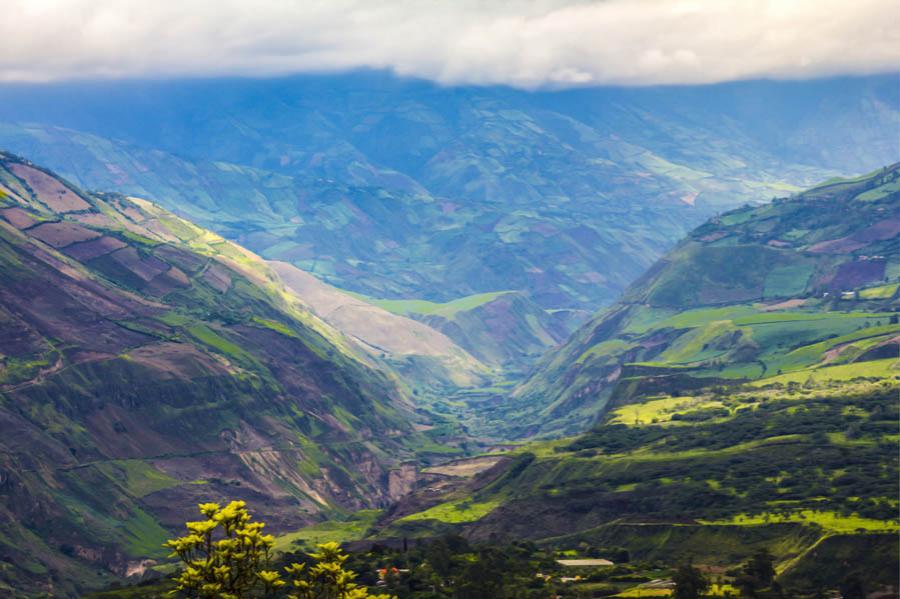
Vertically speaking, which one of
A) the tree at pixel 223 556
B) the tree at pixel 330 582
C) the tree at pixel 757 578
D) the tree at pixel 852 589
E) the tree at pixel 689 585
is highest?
the tree at pixel 223 556

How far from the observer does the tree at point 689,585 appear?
5709 inches

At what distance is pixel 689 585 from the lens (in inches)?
5738

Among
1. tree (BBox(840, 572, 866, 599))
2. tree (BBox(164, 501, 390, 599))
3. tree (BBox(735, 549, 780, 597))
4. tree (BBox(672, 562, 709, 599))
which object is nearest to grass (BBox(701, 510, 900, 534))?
tree (BBox(735, 549, 780, 597))

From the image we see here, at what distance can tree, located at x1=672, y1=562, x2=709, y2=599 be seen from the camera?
145000mm

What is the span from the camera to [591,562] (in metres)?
195

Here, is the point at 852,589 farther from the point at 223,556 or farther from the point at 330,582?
the point at 223,556

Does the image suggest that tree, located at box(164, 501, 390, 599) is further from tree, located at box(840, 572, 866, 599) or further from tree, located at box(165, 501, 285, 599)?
tree, located at box(840, 572, 866, 599)

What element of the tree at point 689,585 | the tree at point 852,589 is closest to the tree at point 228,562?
the tree at point 689,585

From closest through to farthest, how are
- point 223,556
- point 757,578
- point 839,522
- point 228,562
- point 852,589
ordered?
point 223,556 < point 228,562 < point 852,589 < point 757,578 < point 839,522

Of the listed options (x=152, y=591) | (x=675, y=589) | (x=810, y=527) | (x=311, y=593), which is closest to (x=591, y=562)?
(x=810, y=527)

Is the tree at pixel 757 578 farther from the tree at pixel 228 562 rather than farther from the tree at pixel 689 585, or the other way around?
the tree at pixel 228 562

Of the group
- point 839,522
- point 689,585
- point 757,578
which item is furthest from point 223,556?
point 839,522

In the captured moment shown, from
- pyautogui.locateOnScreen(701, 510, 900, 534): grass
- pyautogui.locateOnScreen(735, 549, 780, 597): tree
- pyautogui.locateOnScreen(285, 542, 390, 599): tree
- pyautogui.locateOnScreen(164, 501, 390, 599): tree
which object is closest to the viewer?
pyautogui.locateOnScreen(164, 501, 390, 599): tree

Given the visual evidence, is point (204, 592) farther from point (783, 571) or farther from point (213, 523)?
point (783, 571)
